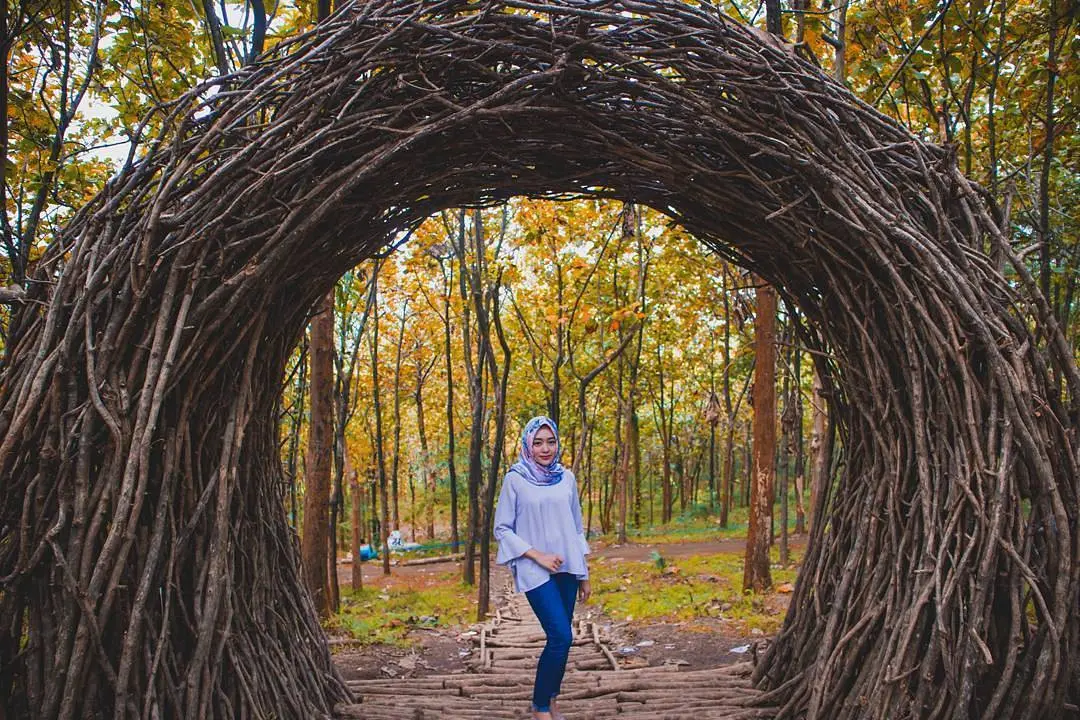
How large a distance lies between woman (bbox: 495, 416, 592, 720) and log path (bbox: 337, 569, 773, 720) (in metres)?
0.31

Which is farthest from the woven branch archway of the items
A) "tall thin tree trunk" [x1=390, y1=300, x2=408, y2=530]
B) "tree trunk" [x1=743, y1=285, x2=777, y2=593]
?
"tall thin tree trunk" [x1=390, y1=300, x2=408, y2=530]

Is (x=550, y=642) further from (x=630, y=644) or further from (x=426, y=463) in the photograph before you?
(x=426, y=463)

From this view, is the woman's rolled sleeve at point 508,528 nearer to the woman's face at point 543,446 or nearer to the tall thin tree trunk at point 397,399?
the woman's face at point 543,446

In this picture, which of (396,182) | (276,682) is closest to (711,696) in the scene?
(276,682)

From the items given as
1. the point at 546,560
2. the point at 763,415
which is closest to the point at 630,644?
the point at 763,415

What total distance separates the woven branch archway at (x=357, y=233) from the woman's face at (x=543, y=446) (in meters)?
1.35

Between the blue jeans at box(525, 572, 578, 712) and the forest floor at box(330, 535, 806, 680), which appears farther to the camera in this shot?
the forest floor at box(330, 535, 806, 680)

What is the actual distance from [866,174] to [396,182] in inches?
79.3

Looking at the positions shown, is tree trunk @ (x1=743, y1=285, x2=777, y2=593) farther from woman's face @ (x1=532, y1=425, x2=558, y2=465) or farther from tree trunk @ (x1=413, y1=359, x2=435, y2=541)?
tree trunk @ (x1=413, y1=359, x2=435, y2=541)

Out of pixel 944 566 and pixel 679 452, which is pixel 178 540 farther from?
pixel 679 452

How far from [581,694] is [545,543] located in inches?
35.7

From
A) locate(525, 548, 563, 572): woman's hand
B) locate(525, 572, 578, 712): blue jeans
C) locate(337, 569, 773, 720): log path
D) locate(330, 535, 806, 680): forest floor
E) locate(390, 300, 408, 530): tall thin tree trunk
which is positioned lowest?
locate(330, 535, 806, 680): forest floor

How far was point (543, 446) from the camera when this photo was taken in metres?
4.21

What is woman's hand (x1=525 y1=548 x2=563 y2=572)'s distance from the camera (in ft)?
13.2
